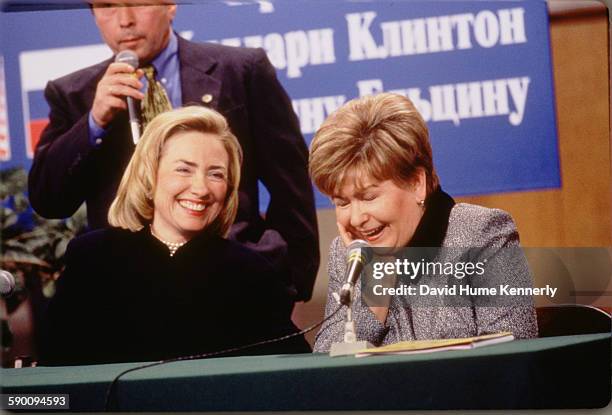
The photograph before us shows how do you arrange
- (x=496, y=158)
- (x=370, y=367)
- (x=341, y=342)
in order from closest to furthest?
(x=370, y=367), (x=341, y=342), (x=496, y=158)

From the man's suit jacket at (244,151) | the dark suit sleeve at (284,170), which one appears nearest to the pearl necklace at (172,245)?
the man's suit jacket at (244,151)

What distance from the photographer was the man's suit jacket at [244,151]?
3.26m

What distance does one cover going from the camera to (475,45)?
10.6 ft

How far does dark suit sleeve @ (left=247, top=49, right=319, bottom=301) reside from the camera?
10.6ft

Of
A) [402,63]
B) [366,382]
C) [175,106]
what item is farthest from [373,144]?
Result: [366,382]

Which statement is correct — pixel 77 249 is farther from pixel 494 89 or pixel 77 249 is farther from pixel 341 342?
pixel 494 89

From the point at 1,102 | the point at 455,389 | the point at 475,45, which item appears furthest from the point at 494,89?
the point at 1,102

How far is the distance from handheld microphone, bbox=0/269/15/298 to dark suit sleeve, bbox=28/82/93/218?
10.4 inches

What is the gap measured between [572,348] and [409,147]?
95 centimetres

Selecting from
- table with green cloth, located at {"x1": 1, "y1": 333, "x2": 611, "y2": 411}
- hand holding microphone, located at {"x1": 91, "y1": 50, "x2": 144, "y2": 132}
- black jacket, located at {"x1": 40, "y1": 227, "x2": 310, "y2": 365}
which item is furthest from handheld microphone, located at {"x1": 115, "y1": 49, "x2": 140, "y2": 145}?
table with green cloth, located at {"x1": 1, "y1": 333, "x2": 611, "y2": 411}

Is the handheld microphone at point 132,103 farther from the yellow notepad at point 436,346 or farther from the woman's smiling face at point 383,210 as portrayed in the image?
the yellow notepad at point 436,346

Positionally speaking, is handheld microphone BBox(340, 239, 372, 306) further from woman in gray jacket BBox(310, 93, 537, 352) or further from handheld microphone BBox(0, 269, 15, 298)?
handheld microphone BBox(0, 269, 15, 298)

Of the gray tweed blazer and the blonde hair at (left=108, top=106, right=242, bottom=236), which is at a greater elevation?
the blonde hair at (left=108, top=106, right=242, bottom=236)

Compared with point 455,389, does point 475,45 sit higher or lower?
higher
